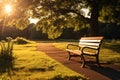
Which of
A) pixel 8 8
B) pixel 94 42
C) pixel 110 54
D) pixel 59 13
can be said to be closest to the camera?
pixel 94 42

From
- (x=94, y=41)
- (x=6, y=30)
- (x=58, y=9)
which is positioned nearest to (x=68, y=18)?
(x=58, y=9)

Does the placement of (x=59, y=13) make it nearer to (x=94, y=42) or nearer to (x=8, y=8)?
(x=8, y=8)

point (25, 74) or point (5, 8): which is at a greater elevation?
point (5, 8)

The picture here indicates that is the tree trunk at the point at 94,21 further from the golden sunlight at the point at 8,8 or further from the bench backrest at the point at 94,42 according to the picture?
the bench backrest at the point at 94,42

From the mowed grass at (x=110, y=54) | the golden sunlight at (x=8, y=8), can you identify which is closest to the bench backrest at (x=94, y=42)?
the mowed grass at (x=110, y=54)

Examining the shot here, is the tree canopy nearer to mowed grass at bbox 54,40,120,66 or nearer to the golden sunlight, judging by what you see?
the golden sunlight

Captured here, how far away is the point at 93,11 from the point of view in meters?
28.8

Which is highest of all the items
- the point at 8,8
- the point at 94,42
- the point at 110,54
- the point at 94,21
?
the point at 8,8

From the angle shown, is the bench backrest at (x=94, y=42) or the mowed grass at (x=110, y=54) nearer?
the bench backrest at (x=94, y=42)

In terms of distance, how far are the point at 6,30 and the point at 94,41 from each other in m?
63.0

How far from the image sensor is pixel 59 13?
28969mm

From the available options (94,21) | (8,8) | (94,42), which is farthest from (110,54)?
(8,8)

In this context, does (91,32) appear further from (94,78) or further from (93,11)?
(94,78)

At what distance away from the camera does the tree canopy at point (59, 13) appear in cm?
2741
